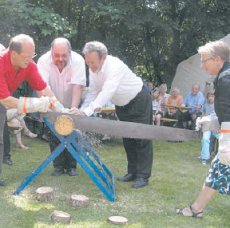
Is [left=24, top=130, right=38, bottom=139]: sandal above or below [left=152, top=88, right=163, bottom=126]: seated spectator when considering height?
below

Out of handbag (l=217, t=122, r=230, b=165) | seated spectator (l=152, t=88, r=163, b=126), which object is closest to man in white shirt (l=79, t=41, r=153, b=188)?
handbag (l=217, t=122, r=230, b=165)

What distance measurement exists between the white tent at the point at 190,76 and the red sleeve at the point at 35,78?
→ 7.03 meters

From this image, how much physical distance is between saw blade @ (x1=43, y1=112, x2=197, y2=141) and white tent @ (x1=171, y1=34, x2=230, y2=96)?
676 cm

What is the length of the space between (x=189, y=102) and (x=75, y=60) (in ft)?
18.2

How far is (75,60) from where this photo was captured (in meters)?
4.97

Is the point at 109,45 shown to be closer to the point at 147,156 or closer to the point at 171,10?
the point at 171,10

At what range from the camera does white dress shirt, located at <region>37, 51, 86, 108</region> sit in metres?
4.95

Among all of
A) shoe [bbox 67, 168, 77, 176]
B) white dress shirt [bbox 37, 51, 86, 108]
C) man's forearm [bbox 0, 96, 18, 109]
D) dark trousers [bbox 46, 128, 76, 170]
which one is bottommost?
shoe [bbox 67, 168, 77, 176]

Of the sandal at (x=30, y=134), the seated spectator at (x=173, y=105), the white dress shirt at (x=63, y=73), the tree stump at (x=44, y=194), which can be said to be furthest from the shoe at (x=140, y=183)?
the seated spectator at (x=173, y=105)

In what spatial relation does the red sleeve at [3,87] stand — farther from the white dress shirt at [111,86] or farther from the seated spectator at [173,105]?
the seated spectator at [173,105]

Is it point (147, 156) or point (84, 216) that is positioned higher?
point (147, 156)

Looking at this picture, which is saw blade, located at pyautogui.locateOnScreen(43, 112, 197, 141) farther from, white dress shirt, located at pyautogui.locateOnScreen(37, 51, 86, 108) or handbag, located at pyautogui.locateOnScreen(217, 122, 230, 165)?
white dress shirt, located at pyautogui.locateOnScreen(37, 51, 86, 108)

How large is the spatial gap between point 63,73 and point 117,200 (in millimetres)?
1532

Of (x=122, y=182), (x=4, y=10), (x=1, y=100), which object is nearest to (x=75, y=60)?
(x=1, y=100)
